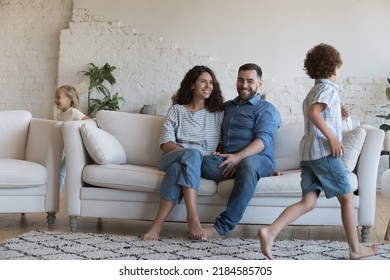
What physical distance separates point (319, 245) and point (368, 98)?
419 cm

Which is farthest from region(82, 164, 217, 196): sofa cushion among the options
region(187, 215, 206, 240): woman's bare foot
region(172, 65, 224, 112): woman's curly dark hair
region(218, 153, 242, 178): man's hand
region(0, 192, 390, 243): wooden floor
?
region(172, 65, 224, 112): woman's curly dark hair

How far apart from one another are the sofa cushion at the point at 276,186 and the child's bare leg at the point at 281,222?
53cm

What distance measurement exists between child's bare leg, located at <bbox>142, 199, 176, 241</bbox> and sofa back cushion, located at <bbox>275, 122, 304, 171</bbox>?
3.03 feet

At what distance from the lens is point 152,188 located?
3773 mm

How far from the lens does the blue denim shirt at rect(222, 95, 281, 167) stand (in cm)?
390

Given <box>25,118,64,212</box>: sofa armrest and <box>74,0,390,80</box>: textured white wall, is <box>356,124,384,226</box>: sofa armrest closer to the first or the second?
<box>25,118,64,212</box>: sofa armrest

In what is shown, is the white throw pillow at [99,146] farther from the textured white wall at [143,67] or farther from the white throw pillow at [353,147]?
the textured white wall at [143,67]

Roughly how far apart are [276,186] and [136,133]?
114 cm

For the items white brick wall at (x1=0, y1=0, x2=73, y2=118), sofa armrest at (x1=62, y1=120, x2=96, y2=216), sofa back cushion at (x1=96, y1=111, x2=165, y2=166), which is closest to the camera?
sofa armrest at (x1=62, y1=120, x2=96, y2=216)

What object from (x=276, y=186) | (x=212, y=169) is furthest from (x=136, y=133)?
(x=276, y=186)

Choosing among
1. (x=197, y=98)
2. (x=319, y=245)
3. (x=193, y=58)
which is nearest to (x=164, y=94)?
(x=193, y=58)

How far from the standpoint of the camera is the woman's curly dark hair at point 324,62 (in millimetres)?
3107

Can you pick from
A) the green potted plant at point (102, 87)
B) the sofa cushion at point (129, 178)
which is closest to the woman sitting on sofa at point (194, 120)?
the sofa cushion at point (129, 178)

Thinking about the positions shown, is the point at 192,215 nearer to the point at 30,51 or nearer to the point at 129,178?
the point at 129,178
